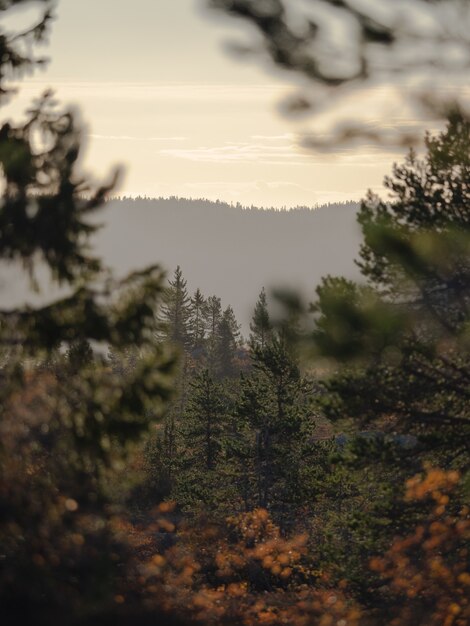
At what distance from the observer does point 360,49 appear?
737 cm

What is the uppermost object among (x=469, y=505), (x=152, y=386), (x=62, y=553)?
(x=469, y=505)

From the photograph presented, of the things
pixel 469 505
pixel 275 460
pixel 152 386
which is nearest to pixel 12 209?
pixel 152 386

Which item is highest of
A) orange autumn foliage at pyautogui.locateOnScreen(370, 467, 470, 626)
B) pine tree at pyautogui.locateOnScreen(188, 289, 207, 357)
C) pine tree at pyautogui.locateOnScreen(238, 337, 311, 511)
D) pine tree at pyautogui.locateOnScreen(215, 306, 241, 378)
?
pine tree at pyautogui.locateOnScreen(188, 289, 207, 357)

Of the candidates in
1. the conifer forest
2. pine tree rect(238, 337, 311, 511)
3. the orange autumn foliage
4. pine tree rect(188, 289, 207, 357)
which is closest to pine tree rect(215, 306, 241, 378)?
pine tree rect(188, 289, 207, 357)

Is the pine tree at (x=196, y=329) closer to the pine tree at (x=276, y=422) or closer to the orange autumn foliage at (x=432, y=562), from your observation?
the pine tree at (x=276, y=422)

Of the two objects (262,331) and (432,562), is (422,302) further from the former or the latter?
(432,562)

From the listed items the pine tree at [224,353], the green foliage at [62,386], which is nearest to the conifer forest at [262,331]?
the green foliage at [62,386]

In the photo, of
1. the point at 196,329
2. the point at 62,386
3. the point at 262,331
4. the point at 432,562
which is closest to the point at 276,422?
the point at 432,562

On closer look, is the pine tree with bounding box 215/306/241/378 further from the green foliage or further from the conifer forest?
the green foliage

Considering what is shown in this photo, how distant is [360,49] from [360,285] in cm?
523

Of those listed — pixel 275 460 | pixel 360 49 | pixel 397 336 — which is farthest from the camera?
pixel 275 460

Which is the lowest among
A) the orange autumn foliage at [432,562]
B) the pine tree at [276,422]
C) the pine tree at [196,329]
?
the orange autumn foliage at [432,562]

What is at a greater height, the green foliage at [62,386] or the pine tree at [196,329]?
the pine tree at [196,329]

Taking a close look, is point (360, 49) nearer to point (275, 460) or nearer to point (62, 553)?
point (62, 553)
